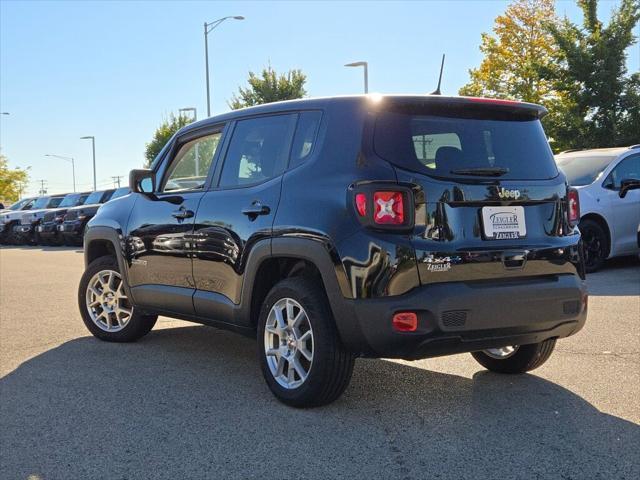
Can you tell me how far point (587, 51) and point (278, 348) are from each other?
71.3 ft

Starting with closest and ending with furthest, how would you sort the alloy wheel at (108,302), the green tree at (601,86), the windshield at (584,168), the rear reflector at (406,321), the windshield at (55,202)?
the rear reflector at (406,321) → the alloy wheel at (108,302) → the windshield at (584,168) → the green tree at (601,86) → the windshield at (55,202)

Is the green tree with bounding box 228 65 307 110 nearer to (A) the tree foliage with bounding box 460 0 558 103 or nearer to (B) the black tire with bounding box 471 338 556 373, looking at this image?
→ (A) the tree foliage with bounding box 460 0 558 103

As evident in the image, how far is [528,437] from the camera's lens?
3.94 m

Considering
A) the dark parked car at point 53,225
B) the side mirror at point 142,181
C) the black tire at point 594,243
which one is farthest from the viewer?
the dark parked car at point 53,225

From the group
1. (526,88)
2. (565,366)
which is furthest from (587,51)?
(565,366)

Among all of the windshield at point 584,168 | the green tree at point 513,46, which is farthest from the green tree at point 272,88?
the windshield at point 584,168

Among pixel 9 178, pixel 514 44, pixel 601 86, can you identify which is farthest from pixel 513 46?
pixel 9 178

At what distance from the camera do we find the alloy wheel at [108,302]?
21.5 feet

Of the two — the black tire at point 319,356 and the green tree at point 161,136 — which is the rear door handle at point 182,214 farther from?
the green tree at point 161,136

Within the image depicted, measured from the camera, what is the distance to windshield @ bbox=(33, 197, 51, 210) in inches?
1175

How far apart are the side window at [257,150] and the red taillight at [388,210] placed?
3.00 ft

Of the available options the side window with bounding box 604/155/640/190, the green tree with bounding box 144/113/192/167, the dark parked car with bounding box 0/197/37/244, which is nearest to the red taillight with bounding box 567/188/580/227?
the side window with bounding box 604/155/640/190

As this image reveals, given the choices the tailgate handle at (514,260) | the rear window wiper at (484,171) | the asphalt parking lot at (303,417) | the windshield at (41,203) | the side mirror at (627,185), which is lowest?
the asphalt parking lot at (303,417)

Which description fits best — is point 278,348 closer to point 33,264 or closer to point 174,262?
point 174,262
